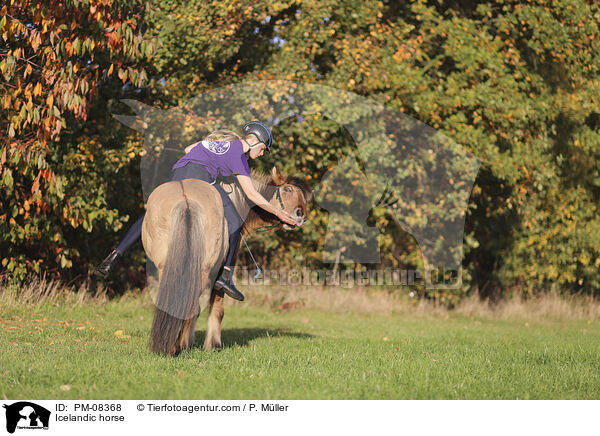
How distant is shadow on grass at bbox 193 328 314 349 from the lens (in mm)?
8031

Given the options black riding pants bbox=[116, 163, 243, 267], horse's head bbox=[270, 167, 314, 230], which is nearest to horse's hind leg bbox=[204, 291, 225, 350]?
black riding pants bbox=[116, 163, 243, 267]

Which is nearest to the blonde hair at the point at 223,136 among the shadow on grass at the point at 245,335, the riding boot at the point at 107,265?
the riding boot at the point at 107,265

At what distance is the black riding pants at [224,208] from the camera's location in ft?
20.4

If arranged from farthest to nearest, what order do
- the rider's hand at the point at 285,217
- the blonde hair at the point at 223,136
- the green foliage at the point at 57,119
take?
1. the green foliage at the point at 57,119
2. the rider's hand at the point at 285,217
3. the blonde hair at the point at 223,136

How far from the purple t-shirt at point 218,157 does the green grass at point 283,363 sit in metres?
2.03

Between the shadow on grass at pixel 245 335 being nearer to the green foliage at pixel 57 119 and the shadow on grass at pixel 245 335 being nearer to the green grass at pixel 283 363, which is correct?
the green grass at pixel 283 363

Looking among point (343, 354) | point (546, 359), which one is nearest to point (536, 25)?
point (546, 359)

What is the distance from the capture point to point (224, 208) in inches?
255

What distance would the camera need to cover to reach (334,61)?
1338cm

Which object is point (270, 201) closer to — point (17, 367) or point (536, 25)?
point (17, 367)

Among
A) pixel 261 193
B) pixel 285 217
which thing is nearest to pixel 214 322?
pixel 285 217

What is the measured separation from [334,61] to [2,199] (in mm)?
7710

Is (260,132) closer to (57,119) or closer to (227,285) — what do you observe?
(227,285)

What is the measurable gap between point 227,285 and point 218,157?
1.44 meters
